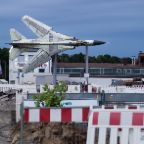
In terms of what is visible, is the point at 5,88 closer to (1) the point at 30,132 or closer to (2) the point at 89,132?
(1) the point at 30,132

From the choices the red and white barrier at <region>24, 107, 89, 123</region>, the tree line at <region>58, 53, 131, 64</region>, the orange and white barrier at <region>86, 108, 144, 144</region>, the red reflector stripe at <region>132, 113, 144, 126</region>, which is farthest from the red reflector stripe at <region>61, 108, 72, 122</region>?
the tree line at <region>58, 53, 131, 64</region>

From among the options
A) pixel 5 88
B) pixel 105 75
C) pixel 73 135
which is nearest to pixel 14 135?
pixel 73 135

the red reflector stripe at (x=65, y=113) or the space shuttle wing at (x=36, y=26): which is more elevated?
the space shuttle wing at (x=36, y=26)

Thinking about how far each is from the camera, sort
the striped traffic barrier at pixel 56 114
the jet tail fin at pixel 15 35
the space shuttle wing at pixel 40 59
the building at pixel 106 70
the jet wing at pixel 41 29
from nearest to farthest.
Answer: the striped traffic barrier at pixel 56 114
the jet wing at pixel 41 29
the jet tail fin at pixel 15 35
the space shuttle wing at pixel 40 59
the building at pixel 106 70

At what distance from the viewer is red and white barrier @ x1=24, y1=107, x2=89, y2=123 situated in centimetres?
1067

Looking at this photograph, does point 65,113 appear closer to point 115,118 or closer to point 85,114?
point 85,114

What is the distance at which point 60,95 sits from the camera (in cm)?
1941

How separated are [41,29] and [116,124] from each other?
8150 cm

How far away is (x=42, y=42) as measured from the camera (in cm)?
9219

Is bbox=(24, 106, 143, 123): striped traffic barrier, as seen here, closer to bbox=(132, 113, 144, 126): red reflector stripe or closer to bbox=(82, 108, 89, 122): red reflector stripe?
bbox=(82, 108, 89, 122): red reflector stripe

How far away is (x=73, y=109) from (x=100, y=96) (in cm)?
1342

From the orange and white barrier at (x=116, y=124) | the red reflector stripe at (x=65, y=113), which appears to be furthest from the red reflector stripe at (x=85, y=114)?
the orange and white barrier at (x=116, y=124)

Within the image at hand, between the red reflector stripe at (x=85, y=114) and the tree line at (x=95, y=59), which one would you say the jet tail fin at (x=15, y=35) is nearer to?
the red reflector stripe at (x=85, y=114)

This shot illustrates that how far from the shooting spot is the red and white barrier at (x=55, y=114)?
1067 centimetres
